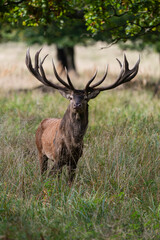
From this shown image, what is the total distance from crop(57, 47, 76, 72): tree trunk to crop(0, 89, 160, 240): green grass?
41.5 ft

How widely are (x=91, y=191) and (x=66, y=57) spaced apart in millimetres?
16408

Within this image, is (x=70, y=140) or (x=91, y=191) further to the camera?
(x=70, y=140)

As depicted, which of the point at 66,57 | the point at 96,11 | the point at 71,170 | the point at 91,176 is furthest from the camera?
the point at 66,57

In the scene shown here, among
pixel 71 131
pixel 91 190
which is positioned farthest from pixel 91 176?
pixel 71 131

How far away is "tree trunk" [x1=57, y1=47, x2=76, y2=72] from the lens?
64.7ft

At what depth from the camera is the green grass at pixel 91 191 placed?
11.7 ft

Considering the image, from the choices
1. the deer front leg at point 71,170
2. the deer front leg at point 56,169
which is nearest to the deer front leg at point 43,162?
the deer front leg at point 56,169

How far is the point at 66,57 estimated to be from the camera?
20.5 metres

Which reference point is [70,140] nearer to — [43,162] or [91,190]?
[91,190]

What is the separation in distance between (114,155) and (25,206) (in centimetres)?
159

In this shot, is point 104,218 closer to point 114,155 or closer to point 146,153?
point 114,155

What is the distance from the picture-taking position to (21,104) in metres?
9.58

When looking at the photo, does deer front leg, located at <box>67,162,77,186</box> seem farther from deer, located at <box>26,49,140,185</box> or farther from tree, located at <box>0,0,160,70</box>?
tree, located at <box>0,0,160,70</box>

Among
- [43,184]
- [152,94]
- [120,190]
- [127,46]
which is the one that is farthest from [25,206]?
[127,46]
